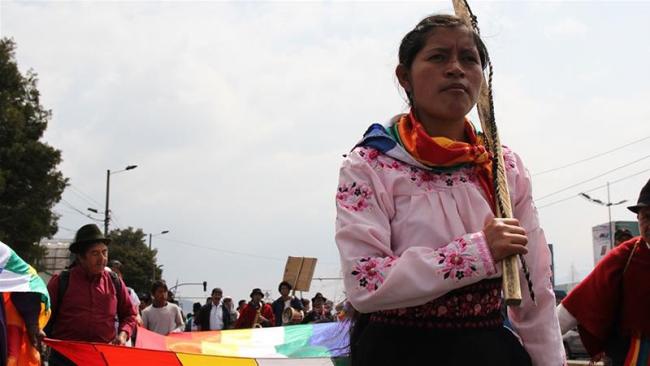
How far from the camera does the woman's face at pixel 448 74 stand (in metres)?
2.62

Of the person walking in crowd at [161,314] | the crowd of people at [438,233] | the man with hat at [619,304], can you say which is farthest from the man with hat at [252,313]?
the crowd of people at [438,233]

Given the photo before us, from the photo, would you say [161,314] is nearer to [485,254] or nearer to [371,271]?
[371,271]

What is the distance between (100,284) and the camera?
7.36 m

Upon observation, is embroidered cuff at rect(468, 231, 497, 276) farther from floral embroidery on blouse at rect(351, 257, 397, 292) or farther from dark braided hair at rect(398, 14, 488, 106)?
dark braided hair at rect(398, 14, 488, 106)

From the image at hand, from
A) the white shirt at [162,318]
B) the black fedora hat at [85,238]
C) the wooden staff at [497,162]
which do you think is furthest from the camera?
the white shirt at [162,318]

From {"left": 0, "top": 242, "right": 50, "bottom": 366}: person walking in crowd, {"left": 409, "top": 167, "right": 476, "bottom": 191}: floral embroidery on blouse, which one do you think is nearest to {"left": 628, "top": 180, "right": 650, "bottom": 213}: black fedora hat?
{"left": 409, "top": 167, "right": 476, "bottom": 191}: floral embroidery on blouse

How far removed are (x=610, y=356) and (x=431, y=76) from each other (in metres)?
3.00

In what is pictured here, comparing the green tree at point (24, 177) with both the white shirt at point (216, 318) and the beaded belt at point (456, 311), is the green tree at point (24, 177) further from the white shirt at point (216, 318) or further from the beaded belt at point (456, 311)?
the beaded belt at point (456, 311)

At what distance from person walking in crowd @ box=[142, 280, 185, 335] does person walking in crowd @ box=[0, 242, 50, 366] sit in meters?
6.45

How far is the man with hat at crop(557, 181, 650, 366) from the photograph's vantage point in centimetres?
475

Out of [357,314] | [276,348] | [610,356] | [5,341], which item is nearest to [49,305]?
[5,341]

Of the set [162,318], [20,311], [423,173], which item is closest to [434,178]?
[423,173]

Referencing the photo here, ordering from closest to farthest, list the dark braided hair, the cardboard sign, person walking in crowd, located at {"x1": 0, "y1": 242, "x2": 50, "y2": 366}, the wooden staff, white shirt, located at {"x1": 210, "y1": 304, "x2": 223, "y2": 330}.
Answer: the wooden staff
the dark braided hair
person walking in crowd, located at {"x1": 0, "y1": 242, "x2": 50, "y2": 366}
white shirt, located at {"x1": 210, "y1": 304, "x2": 223, "y2": 330}
the cardboard sign

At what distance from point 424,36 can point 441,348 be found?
3.21 feet
